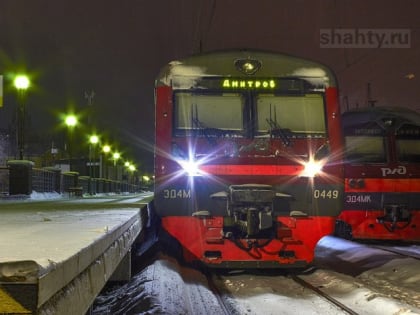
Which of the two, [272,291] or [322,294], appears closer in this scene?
[322,294]

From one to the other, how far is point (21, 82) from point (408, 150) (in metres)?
13.3

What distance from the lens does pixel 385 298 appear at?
20.2ft

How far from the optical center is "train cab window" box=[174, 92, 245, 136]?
8133 mm

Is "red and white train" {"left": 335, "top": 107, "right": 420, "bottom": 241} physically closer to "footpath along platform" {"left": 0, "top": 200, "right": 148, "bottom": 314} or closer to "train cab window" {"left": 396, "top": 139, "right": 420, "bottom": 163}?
"train cab window" {"left": 396, "top": 139, "right": 420, "bottom": 163}

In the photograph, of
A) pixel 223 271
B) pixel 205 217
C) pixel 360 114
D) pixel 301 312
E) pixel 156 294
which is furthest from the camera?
pixel 360 114

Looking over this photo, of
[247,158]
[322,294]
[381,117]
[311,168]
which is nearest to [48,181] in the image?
[381,117]

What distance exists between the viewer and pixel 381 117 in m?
12.6

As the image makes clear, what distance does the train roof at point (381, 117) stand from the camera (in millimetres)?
12609

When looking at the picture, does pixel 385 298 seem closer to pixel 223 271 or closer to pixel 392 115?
pixel 223 271

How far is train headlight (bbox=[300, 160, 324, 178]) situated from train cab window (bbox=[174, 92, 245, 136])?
1106 mm

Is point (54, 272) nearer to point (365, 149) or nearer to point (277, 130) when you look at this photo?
point (277, 130)

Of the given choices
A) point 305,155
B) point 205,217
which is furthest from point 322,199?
point 205,217

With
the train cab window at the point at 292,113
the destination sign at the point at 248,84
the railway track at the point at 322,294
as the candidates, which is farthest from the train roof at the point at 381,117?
the railway track at the point at 322,294

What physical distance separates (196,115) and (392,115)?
6.35 metres
